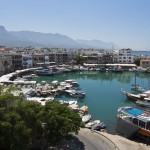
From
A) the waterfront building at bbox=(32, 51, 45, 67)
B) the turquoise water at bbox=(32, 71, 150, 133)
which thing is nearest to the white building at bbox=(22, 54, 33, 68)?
the waterfront building at bbox=(32, 51, 45, 67)

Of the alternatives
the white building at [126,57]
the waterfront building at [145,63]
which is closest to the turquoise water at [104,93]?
the waterfront building at [145,63]

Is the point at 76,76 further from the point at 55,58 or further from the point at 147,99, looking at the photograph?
the point at 147,99

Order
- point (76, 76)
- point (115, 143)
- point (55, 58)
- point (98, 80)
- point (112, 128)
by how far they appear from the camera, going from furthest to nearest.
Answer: point (55, 58), point (76, 76), point (98, 80), point (112, 128), point (115, 143)

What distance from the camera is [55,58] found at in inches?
4126

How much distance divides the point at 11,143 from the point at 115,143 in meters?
9.44

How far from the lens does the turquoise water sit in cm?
3871

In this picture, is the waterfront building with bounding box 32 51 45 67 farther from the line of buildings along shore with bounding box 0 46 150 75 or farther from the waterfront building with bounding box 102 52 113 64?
the waterfront building with bounding box 102 52 113 64

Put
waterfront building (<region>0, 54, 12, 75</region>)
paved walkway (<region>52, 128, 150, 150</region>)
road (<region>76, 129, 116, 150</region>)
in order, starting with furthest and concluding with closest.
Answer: waterfront building (<region>0, 54, 12, 75</region>) < road (<region>76, 129, 116, 150</region>) < paved walkway (<region>52, 128, 150, 150</region>)

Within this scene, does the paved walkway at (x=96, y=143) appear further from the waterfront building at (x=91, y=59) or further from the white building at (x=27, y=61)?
the waterfront building at (x=91, y=59)

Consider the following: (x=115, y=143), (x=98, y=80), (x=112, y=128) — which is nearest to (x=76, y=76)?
(x=98, y=80)

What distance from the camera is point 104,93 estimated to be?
183 ft

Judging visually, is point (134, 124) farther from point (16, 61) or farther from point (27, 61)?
point (27, 61)

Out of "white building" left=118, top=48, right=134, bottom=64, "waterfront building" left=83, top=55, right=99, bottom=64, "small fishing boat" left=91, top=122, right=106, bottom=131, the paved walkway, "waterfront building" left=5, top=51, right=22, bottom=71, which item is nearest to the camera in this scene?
the paved walkway

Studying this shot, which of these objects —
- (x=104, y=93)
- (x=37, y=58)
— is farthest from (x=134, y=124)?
(x=37, y=58)
